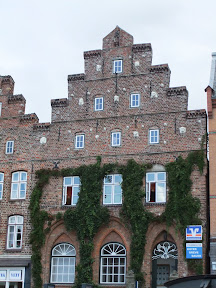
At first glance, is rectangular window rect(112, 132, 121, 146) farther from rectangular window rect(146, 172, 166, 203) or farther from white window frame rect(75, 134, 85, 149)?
rectangular window rect(146, 172, 166, 203)

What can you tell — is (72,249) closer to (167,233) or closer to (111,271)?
(111,271)

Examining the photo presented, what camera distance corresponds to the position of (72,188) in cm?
3288

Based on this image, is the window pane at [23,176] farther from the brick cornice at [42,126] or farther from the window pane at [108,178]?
the window pane at [108,178]

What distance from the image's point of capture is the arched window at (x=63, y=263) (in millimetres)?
31562

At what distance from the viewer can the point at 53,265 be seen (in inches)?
1259

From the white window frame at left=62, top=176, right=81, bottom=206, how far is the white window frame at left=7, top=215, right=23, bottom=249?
9.60ft

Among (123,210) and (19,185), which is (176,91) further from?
(19,185)

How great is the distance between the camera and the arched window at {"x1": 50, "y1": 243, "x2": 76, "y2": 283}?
104 ft

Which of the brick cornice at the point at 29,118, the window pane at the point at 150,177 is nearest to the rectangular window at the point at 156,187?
the window pane at the point at 150,177

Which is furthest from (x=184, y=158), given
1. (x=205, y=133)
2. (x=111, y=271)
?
(x=111, y=271)

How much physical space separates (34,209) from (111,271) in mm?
5704

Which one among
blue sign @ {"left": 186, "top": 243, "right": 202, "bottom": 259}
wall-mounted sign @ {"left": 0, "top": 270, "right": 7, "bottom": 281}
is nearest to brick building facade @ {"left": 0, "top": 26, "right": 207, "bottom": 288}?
wall-mounted sign @ {"left": 0, "top": 270, "right": 7, "bottom": 281}

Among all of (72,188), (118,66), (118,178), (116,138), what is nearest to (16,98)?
(118,66)

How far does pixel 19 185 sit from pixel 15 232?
283 cm
